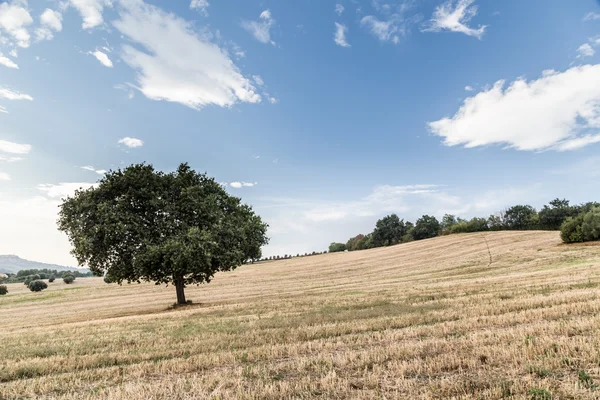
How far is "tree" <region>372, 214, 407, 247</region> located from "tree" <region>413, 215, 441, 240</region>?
36.5 ft

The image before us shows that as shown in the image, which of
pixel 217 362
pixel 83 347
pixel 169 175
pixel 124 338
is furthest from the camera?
pixel 169 175

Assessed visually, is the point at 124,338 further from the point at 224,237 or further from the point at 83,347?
the point at 224,237

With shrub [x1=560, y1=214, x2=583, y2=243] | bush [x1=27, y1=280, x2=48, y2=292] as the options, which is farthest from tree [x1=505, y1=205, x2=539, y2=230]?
bush [x1=27, y1=280, x2=48, y2=292]

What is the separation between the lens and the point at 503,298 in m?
16.2

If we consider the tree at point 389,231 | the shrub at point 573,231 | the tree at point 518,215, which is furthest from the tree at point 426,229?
the shrub at point 573,231

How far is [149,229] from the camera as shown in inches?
1113

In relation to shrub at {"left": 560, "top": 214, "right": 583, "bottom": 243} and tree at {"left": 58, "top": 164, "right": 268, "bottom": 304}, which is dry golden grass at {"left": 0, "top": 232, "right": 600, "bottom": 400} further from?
shrub at {"left": 560, "top": 214, "right": 583, "bottom": 243}

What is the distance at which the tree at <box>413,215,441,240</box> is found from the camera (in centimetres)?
12200

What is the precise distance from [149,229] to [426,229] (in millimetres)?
110124

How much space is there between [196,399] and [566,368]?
7009 millimetres

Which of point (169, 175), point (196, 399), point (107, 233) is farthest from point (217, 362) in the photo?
point (169, 175)

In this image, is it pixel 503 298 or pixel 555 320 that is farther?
pixel 503 298

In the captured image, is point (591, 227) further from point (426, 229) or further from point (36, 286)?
point (36, 286)

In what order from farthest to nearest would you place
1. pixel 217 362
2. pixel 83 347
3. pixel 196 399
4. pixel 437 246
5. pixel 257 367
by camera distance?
pixel 437 246
pixel 83 347
pixel 217 362
pixel 257 367
pixel 196 399
